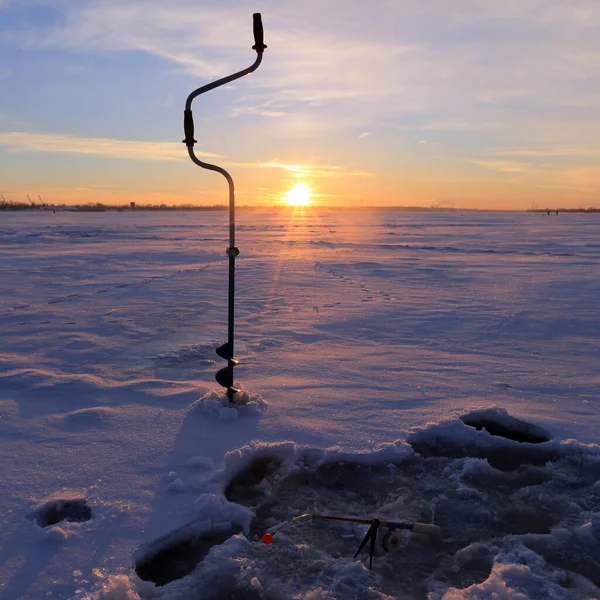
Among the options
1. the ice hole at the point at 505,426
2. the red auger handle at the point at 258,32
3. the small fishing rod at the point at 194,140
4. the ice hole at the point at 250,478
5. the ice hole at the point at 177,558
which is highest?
the red auger handle at the point at 258,32

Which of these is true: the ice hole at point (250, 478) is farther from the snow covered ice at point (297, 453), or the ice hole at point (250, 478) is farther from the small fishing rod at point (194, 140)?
the small fishing rod at point (194, 140)

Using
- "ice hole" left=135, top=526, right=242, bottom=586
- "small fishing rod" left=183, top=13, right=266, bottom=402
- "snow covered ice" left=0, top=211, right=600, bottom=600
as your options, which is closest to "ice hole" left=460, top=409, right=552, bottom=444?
"snow covered ice" left=0, top=211, right=600, bottom=600

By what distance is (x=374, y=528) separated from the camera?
2.49 m

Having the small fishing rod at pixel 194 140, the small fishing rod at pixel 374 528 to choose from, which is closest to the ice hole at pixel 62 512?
the small fishing rod at pixel 374 528

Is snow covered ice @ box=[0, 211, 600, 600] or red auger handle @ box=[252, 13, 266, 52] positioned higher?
red auger handle @ box=[252, 13, 266, 52]

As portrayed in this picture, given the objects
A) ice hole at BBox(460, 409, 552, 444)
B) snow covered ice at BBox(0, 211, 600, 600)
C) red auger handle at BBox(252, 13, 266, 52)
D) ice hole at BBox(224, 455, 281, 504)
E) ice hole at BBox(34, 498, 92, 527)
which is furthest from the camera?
ice hole at BBox(460, 409, 552, 444)

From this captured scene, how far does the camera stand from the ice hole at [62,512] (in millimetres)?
2691

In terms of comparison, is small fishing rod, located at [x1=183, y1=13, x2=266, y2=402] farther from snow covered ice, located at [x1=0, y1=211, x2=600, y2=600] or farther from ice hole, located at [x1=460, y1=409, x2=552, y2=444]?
ice hole, located at [x1=460, y1=409, x2=552, y2=444]

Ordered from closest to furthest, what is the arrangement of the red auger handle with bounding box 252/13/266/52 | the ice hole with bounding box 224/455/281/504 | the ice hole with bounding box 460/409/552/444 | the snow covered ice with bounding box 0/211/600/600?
the snow covered ice with bounding box 0/211/600/600 < the ice hole with bounding box 224/455/281/504 < the red auger handle with bounding box 252/13/266/52 < the ice hole with bounding box 460/409/552/444

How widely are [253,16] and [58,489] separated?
3.48 meters

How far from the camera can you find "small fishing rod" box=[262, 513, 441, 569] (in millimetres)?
2480

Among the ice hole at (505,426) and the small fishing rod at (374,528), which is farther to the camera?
the ice hole at (505,426)

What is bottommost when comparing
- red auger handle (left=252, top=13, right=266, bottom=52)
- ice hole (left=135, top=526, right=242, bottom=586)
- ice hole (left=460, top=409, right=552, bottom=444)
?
ice hole (left=135, top=526, right=242, bottom=586)

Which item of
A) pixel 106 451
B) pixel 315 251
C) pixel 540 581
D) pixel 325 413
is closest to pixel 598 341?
pixel 325 413
